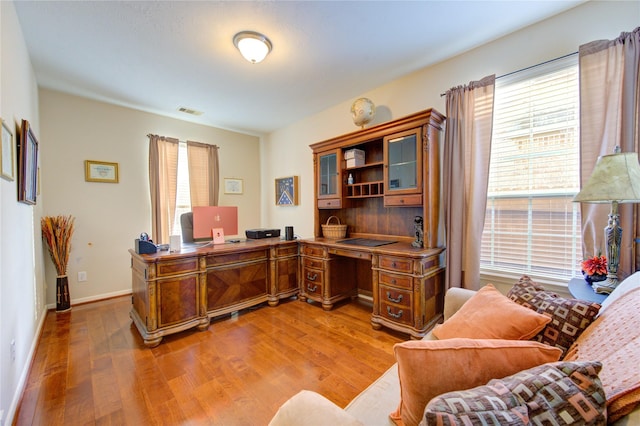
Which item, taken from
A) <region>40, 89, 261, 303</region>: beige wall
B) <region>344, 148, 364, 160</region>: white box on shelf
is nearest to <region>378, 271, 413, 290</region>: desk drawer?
<region>344, 148, 364, 160</region>: white box on shelf

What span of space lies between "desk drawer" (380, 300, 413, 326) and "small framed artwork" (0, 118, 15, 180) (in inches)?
114

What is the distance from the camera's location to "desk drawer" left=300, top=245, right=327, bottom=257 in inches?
124

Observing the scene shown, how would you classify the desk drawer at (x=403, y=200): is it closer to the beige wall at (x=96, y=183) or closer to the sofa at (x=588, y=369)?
the sofa at (x=588, y=369)

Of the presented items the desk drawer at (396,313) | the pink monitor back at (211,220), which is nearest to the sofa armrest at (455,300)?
the desk drawer at (396,313)

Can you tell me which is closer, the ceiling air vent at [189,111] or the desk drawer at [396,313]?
the desk drawer at [396,313]

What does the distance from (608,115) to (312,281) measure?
295 cm

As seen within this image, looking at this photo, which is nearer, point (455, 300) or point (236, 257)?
point (455, 300)

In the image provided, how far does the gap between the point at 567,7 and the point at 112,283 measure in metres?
5.57

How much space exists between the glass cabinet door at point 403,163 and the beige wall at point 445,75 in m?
0.47

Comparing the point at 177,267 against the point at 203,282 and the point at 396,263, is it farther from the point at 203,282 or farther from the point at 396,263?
the point at 396,263

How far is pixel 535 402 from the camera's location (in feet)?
1.93

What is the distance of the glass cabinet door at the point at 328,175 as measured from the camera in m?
3.32

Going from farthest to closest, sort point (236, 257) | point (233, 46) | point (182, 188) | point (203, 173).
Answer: point (203, 173), point (182, 188), point (236, 257), point (233, 46)

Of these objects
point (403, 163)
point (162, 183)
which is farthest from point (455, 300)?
point (162, 183)
